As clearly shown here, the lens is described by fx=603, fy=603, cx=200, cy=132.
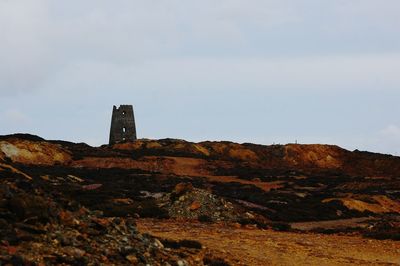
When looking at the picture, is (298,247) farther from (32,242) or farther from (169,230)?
(32,242)

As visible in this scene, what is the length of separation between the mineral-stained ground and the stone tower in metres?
17.0

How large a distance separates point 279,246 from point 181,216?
10161 mm

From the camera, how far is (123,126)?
95625mm

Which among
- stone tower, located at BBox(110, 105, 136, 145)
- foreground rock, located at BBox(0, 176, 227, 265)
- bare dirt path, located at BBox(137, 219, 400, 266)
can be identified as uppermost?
stone tower, located at BBox(110, 105, 136, 145)

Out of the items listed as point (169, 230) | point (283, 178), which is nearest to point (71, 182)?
point (169, 230)

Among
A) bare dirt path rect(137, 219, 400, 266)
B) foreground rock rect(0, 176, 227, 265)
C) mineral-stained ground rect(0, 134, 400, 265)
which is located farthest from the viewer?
bare dirt path rect(137, 219, 400, 266)

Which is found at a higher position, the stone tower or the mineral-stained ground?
the stone tower

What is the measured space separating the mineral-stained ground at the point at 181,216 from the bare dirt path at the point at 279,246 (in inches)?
1.8

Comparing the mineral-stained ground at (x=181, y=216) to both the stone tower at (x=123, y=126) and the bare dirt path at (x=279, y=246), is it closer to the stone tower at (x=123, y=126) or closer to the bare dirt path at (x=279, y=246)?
the bare dirt path at (x=279, y=246)

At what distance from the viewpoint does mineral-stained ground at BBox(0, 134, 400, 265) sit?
1436 centimetres

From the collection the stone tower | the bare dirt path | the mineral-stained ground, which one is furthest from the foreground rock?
the stone tower

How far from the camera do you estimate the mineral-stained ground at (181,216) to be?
47.1 ft

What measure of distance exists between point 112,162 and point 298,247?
5142 centimetres

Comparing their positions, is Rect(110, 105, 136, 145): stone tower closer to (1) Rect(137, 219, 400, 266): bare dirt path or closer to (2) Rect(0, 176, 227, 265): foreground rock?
(1) Rect(137, 219, 400, 266): bare dirt path
